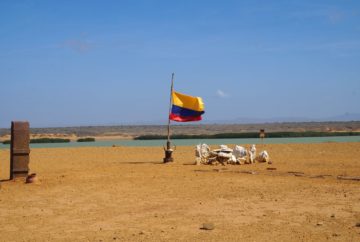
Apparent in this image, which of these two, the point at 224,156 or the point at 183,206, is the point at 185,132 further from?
the point at 183,206

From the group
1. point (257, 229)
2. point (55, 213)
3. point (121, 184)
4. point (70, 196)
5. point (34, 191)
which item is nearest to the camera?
point (257, 229)

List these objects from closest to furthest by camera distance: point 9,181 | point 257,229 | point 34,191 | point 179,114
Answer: point 257,229
point 34,191
point 9,181
point 179,114

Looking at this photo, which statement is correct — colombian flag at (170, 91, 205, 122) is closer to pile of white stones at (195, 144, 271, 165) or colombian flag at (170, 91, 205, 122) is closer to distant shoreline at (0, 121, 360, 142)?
pile of white stones at (195, 144, 271, 165)

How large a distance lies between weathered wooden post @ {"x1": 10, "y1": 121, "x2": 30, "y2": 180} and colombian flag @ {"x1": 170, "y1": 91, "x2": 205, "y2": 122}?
7.26m

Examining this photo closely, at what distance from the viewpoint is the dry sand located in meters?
7.72

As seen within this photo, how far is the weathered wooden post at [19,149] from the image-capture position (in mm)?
14289

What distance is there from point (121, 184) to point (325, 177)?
208 inches

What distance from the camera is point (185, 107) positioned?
67.5 ft

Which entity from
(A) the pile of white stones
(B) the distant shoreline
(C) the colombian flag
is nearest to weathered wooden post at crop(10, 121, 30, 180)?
(A) the pile of white stones

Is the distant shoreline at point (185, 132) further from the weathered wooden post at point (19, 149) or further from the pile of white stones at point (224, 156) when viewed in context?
the weathered wooden post at point (19, 149)

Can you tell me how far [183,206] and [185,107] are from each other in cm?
1093

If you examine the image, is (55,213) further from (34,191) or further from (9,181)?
(9,181)

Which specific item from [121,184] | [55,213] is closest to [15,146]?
[121,184]

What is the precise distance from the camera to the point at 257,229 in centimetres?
786
